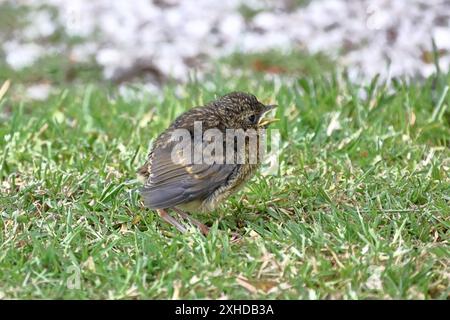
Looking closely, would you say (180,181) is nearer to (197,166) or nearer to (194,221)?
(197,166)

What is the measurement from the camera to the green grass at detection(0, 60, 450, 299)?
4.69 meters

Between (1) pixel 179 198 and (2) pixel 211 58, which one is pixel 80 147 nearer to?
(1) pixel 179 198

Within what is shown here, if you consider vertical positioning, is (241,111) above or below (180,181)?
above

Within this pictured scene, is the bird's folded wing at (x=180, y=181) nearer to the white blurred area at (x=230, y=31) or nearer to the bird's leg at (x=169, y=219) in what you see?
the bird's leg at (x=169, y=219)

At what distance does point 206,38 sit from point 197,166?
6358 mm

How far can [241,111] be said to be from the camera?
5.92 m

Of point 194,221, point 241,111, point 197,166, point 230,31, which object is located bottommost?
point 194,221

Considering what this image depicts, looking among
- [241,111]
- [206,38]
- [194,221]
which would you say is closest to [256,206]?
[194,221]

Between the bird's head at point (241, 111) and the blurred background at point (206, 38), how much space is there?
3.77 metres

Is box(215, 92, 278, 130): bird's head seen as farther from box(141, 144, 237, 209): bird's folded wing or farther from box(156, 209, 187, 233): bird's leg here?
box(156, 209, 187, 233): bird's leg

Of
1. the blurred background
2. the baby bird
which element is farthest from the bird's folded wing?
the blurred background

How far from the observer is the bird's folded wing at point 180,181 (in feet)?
17.5

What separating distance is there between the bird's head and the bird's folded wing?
1.57ft
